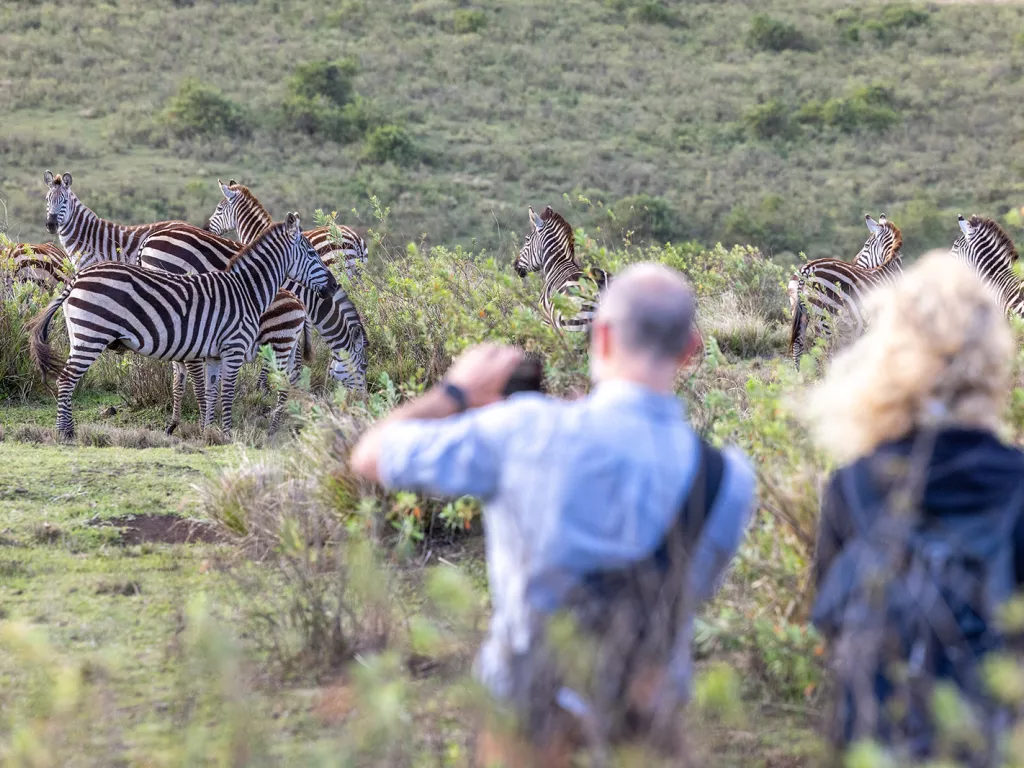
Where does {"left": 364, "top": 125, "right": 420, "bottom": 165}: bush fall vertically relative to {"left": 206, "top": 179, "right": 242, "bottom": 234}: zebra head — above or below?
above

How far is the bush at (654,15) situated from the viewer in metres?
48.8

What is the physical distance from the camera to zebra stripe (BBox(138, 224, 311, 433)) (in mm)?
11133

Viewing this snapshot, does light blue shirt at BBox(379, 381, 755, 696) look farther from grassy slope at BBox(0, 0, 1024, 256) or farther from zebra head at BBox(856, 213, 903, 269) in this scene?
grassy slope at BBox(0, 0, 1024, 256)

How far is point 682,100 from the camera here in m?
40.8

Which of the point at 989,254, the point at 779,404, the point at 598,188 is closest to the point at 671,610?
the point at 779,404

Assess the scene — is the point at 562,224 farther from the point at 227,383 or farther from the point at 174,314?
the point at 174,314

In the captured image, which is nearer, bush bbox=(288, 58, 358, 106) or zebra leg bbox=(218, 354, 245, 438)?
zebra leg bbox=(218, 354, 245, 438)

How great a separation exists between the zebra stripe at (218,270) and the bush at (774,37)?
37370mm

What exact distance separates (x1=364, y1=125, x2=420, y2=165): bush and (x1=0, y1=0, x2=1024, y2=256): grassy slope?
666 millimetres

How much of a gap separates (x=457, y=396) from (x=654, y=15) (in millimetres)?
48803

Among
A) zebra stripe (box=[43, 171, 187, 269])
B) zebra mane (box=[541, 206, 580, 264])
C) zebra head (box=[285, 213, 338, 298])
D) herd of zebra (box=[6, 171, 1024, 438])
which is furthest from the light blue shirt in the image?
Answer: zebra stripe (box=[43, 171, 187, 269])

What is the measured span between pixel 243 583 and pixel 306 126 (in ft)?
104

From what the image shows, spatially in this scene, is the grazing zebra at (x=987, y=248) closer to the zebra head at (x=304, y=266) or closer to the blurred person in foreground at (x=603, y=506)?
the zebra head at (x=304, y=266)

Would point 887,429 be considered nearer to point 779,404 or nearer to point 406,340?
point 779,404
